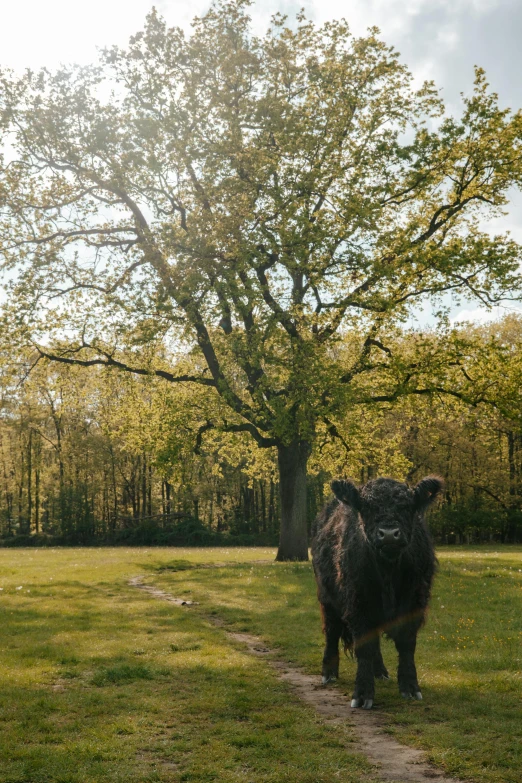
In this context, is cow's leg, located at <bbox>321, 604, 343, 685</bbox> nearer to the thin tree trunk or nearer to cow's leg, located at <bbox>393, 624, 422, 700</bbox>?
cow's leg, located at <bbox>393, 624, 422, 700</bbox>

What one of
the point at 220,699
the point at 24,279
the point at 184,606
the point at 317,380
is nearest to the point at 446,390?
the point at 317,380

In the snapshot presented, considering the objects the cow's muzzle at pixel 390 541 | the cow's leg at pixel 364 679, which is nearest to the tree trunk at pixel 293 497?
the cow's leg at pixel 364 679

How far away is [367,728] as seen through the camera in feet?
25.2

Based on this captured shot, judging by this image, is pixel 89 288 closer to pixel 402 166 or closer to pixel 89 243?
pixel 89 243

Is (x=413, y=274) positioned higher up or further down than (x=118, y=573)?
higher up

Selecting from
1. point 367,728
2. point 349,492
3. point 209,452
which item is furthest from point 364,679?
point 209,452

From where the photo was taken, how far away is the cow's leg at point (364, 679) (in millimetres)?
8602

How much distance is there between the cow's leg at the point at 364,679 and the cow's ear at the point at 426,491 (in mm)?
1964

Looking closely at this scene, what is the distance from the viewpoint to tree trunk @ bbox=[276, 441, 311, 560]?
29062 millimetres

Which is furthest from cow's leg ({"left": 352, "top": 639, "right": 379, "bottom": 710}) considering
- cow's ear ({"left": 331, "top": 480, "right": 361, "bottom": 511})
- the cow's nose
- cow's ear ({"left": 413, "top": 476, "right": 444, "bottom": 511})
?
cow's ear ({"left": 413, "top": 476, "right": 444, "bottom": 511})

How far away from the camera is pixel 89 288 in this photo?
2853 centimetres

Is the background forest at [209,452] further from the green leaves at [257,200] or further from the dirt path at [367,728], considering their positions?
the dirt path at [367,728]

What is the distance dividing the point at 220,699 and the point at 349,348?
21486 mm

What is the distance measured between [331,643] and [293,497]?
61.5 ft
